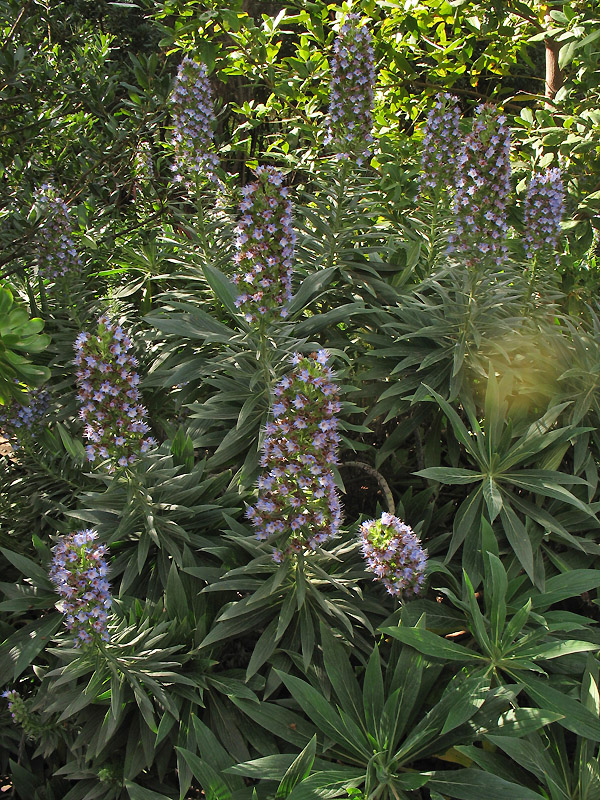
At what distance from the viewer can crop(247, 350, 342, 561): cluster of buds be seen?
1.81 metres

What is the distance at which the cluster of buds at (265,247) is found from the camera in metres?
2.16

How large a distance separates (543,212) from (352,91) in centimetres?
93

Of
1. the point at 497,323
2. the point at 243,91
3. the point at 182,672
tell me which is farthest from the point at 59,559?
the point at 243,91

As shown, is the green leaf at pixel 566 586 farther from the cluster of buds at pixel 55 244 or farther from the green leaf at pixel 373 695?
the cluster of buds at pixel 55 244

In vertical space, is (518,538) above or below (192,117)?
below

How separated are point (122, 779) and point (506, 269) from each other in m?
2.52

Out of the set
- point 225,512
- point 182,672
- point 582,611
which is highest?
point 225,512

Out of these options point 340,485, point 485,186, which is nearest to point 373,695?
point 340,485

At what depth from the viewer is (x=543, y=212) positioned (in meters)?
2.67

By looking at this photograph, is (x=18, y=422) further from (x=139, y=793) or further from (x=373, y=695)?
(x=373, y=695)

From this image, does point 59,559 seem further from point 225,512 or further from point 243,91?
point 243,91

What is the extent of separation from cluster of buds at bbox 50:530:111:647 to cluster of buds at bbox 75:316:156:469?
296 millimetres

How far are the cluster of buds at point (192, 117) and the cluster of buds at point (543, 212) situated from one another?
4.45 ft

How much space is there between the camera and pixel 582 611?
2.68 meters
